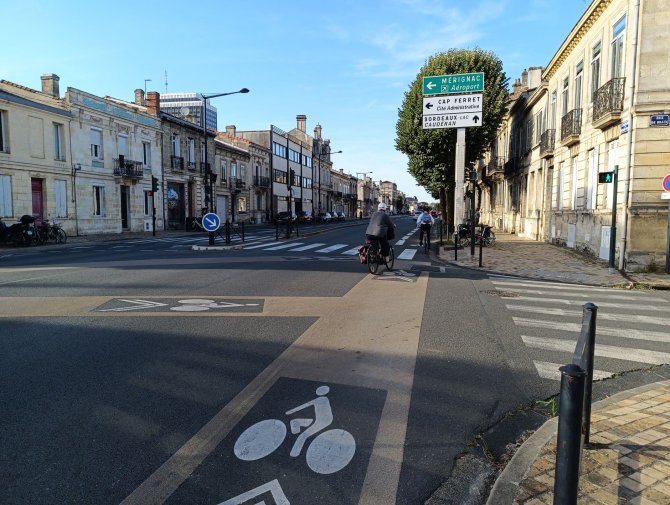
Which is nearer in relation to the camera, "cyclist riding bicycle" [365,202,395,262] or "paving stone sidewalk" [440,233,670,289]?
"paving stone sidewalk" [440,233,670,289]

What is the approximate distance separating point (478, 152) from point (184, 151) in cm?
2429

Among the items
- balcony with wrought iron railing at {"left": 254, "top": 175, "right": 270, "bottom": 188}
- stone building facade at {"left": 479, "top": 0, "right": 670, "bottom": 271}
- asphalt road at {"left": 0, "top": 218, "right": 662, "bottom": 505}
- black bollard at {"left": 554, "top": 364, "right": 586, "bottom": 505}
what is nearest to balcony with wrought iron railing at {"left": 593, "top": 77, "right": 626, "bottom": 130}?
stone building facade at {"left": 479, "top": 0, "right": 670, "bottom": 271}

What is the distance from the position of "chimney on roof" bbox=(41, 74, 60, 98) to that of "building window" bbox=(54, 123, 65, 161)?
2.04 metres

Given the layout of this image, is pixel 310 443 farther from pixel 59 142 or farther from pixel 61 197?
pixel 59 142

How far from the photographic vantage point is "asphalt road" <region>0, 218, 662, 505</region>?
9.32 ft

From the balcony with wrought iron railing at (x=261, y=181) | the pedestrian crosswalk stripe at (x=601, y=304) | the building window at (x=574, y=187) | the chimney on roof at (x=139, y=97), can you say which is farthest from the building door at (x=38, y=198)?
the balcony with wrought iron railing at (x=261, y=181)

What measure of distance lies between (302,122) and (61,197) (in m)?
53.5

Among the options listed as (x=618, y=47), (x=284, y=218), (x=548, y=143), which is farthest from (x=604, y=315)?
(x=284, y=218)

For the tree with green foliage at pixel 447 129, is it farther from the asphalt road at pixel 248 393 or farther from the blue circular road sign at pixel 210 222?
the asphalt road at pixel 248 393

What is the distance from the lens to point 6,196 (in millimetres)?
23562

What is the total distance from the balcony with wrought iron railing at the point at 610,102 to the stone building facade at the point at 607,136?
0.03 metres

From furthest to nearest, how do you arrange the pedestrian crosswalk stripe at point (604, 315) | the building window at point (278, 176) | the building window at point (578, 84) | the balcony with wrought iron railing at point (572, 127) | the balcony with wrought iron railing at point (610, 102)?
1. the building window at point (278, 176)
2. the building window at point (578, 84)
3. the balcony with wrought iron railing at point (572, 127)
4. the balcony with wrought iron railing at point (610, 102)
5. the pedestrian crosswalk stripe at point (604, 315)

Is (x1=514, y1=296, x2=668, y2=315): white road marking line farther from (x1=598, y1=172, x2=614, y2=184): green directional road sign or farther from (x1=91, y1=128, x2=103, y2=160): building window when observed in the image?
(x1=91, y1=128, x2=103, y2=160): building window

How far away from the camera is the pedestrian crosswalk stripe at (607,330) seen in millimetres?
6117
